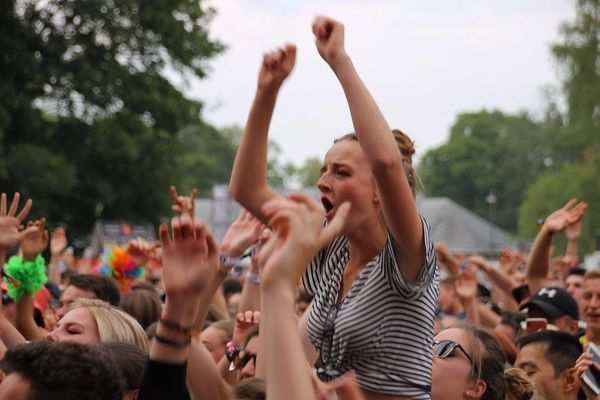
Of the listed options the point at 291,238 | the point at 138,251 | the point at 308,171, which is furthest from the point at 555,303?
the point at 308,171

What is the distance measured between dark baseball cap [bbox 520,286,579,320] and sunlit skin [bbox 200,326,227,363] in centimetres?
221

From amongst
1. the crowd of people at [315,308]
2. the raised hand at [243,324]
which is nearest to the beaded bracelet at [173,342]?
the crowd of people at [315,308]

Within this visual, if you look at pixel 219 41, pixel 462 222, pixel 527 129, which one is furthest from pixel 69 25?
pixel 527 129

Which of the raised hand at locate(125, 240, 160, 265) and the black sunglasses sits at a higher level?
the raised hand at locate(125, 240, 160, 265)

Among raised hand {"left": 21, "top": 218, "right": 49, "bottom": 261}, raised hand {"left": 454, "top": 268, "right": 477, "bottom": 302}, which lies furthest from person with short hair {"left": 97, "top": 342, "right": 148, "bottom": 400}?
raised hand {"left": 454, "top": 268, "right": 477, "bottom": 302}

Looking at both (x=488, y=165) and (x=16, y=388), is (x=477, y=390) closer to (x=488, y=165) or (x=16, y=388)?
(x=16, y=388)

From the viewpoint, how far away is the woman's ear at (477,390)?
15.1 feet

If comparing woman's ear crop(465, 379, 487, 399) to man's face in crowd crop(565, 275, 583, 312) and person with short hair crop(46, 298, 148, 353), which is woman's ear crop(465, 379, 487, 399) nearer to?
person with short hair crop(46, 298, 148, 353)

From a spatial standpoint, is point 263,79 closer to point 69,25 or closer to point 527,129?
point 69,25

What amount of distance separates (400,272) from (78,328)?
1.90 metres

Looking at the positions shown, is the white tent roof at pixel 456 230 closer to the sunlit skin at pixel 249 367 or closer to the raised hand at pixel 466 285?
the raised hand at pixel 466 285

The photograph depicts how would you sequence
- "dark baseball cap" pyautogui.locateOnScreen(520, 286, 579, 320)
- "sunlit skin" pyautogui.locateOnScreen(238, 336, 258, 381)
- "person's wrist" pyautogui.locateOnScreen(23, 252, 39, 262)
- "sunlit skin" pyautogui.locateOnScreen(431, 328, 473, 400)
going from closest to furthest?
"sunlit skin" pyautogui.locateOnScreen(431, 328, 473, 400), "sunlit skin" pyautogui.locateOnScreen(238, 336, 258, 381), "person's wrist" pyautogui.locateOnScreen(23, 252, 39, 262), "dark baseball cap" pyautogui.locateOnScreen(520, 286, 579, 320)

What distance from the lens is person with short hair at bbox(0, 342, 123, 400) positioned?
2.96 meters

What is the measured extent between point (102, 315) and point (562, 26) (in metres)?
31.0
